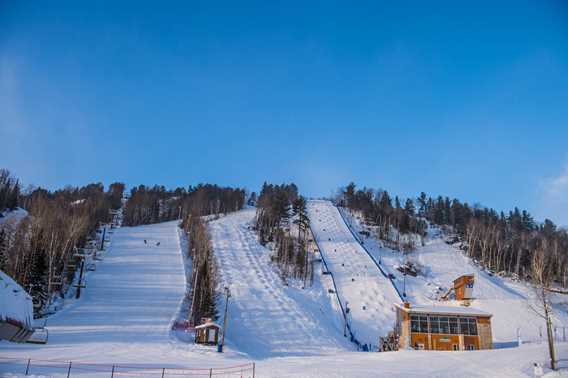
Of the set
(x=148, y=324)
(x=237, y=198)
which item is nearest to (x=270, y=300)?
(x=148, y=324)

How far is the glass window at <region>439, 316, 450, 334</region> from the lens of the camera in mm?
33531

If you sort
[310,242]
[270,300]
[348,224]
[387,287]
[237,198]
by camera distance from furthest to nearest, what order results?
[237,198], [348,224], [310,242], [387,287], [270,300]

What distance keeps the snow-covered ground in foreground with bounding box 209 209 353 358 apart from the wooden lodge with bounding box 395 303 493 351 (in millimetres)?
6629

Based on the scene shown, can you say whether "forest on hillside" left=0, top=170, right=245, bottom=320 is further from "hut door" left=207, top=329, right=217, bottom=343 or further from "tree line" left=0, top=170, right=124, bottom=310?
"hut door" left=207, top=329, right=217, bottom=343

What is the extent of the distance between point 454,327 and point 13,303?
1307 inches

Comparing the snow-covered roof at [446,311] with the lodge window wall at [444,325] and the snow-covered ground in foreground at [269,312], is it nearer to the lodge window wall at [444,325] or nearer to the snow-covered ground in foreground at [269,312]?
the lodge window wall at [444,325]

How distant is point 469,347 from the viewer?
1294 inches

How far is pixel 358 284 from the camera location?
57.2 metres

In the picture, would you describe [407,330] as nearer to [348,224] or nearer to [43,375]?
[43,375]

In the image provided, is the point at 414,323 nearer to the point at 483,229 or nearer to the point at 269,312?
the point at 269,312

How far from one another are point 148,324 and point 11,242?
26875 mm

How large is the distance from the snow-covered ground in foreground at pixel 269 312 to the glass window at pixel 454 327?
9515mm

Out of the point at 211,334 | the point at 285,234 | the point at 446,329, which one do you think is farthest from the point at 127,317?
the point at 285,234

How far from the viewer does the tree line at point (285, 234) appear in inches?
2437
